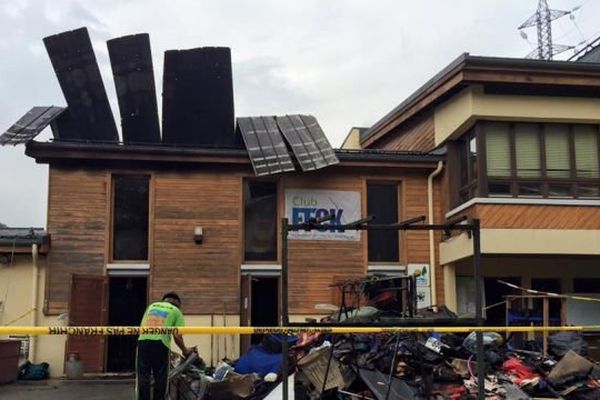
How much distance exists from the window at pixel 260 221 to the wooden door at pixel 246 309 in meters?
0.74

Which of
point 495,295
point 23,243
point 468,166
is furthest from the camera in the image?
point 495,295

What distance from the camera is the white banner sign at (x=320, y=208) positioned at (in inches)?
647

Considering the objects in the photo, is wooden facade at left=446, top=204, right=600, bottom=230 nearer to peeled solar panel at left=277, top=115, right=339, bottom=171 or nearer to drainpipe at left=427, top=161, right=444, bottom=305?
drainpipe at left=427, top=161, right=444, bottom=305

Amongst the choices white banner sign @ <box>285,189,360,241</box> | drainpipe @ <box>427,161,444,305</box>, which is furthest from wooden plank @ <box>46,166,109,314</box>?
drainpipe @ <box>427,161,444,305</box>

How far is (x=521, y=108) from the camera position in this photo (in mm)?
15695

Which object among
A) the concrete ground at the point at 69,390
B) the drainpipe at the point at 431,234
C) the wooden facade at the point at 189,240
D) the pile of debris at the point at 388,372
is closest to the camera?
the pile of debris at the point at 388,372

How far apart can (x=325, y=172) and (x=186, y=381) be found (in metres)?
7.29

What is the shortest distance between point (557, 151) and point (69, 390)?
38.1 feet

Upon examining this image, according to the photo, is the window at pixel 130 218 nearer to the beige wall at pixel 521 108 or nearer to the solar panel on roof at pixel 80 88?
the solar panel on roof at pixel 80 88

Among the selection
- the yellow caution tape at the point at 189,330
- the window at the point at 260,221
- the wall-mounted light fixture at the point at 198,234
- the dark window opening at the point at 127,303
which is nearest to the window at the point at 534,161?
the window at the point at 260,221

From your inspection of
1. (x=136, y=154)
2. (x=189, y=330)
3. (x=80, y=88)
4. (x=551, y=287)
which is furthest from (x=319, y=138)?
(x=189, y=330)

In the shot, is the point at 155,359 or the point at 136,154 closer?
the point at 155,359

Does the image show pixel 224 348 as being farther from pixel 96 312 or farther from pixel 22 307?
pixel 22 307

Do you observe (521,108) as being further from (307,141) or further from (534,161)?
(307,141)
